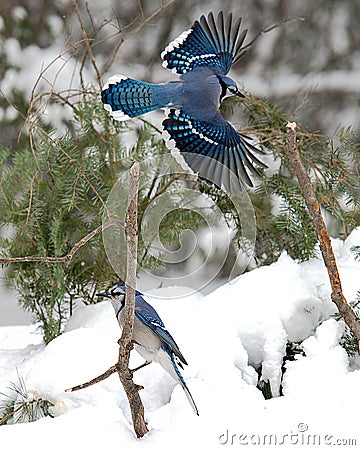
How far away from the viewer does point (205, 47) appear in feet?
2.08

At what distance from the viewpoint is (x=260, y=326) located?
683 mm

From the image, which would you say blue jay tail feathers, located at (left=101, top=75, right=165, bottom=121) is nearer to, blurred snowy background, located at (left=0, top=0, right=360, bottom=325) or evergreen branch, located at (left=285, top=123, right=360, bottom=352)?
evergreen branch, located at (left=285, top=123, right=360, bottom=352)

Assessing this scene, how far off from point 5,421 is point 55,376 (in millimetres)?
72

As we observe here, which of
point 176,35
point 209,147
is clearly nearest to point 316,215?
point 209,147

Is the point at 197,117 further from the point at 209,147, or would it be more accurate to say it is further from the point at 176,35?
the point at 176,35

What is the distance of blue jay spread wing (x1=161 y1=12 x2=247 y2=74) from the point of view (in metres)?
0.62

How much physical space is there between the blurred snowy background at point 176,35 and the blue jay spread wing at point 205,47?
0.83 m

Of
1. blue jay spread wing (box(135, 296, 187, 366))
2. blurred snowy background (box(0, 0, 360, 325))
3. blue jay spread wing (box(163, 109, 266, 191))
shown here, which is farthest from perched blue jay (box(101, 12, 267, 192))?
blurred snowy background (box(0, 0, 360, 325))

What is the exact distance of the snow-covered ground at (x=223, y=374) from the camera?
54cm

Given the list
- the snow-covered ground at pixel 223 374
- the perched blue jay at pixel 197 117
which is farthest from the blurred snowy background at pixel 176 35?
the perched blue jay at pixel 197 117

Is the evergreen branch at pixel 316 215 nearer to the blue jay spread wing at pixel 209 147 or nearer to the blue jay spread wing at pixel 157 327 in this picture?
the blue jay spread wing at pixel 209 147

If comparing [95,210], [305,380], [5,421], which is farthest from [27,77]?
[305,380]

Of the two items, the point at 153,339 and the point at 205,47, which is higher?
the point at 205,47

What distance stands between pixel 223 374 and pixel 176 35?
3.59ft
